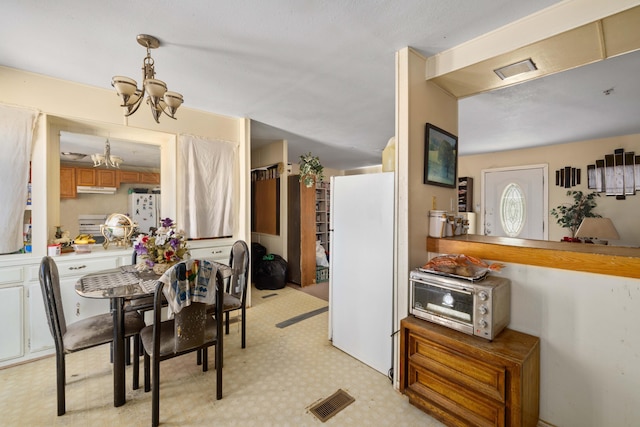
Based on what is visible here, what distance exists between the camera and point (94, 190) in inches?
135

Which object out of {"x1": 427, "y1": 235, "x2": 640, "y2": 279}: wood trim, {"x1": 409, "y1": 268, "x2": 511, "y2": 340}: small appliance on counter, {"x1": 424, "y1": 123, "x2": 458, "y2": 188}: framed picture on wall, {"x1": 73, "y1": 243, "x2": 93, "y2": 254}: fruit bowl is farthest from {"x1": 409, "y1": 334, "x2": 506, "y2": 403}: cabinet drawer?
{"x1": 73, "y1": 243, "x2": 93, "y2": 254}: fruit bowl

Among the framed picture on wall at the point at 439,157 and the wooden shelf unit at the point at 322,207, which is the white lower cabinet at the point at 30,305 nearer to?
the framed picture on wall at the point at 439,157

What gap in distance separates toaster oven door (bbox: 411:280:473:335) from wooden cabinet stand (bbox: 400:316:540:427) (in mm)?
53

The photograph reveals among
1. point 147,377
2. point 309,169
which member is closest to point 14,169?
point 147,377

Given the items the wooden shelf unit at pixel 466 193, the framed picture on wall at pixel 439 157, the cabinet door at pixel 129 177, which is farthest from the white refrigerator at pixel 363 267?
the wooden shelf unit at pixel 466 193

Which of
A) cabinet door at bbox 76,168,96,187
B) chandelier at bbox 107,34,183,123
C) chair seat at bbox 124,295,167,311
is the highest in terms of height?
chandelier at bbox 107,34,183,123

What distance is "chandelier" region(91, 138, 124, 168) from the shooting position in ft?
Result: 11.0

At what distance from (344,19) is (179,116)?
225cm

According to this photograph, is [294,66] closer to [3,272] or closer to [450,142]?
[450,142]

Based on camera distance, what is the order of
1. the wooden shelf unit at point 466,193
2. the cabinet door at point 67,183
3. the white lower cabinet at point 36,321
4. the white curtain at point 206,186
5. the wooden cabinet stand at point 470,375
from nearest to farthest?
the wooden cabinet stand at point 470,375 < the white lower cabinet at point 36,321 < the cabinet door at point 67,183 < the white curtain at point 206,186 < the wooden shelf unit at point 466,193

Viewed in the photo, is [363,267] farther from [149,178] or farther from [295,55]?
[149,178]

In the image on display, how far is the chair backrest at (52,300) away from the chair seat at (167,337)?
0.44 meters

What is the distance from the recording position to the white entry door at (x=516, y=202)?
4.76m

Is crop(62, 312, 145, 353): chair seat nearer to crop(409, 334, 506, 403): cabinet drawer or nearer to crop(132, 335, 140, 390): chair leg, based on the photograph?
crop(132, 335, 140, 390): chair leg
